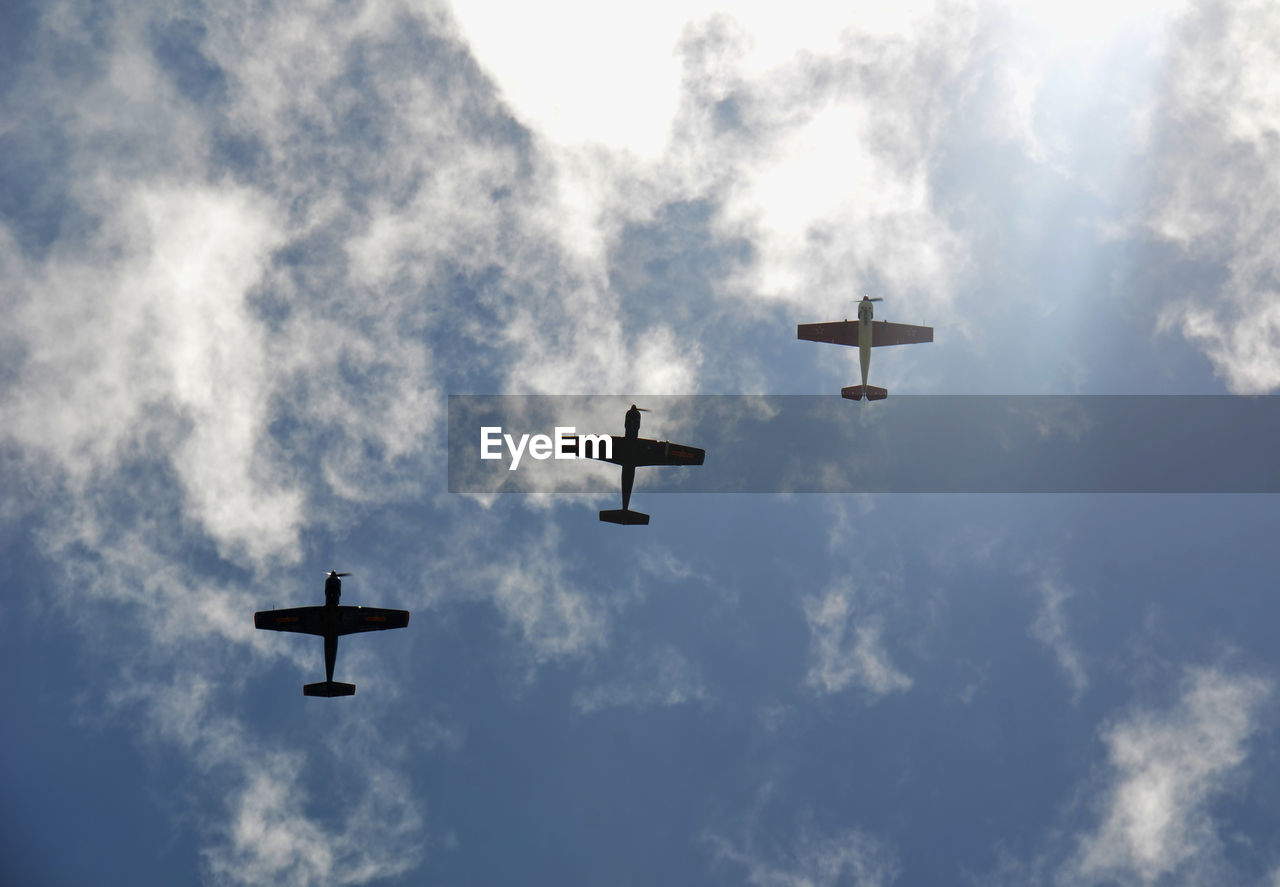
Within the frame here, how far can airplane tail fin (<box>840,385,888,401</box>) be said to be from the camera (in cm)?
12025

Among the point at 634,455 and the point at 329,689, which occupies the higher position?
the point at 634,455

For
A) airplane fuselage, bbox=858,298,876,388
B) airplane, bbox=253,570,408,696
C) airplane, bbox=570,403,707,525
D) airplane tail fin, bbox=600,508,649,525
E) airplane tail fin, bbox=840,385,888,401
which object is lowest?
airplane, bbox=253,570,408,696

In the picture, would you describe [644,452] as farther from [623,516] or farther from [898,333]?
[898,333]

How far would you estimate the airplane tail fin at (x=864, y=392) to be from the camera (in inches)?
4734

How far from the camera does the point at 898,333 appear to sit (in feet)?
421

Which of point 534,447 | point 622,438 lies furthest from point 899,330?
point 534,447

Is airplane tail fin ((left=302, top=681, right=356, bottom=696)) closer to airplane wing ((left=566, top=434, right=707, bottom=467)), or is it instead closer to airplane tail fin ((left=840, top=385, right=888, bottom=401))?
airplane wing ((left=566, top=434, right=707, bottom=467))

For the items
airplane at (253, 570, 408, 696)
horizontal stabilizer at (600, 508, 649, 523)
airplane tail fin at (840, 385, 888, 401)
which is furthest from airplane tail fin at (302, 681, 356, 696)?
airplane tail fin at (840, 385, 888, 401)

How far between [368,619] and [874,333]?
8170cm

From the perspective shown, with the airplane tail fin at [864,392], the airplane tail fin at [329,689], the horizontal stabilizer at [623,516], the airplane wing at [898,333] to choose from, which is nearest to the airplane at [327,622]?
the airplane tail fin at [329,689]

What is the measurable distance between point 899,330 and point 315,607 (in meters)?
90.3

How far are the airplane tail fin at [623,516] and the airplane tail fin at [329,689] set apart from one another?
4019 centimetres

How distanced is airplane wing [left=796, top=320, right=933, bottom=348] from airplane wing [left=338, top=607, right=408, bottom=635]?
227ft

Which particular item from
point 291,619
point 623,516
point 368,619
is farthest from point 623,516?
point 291,619
